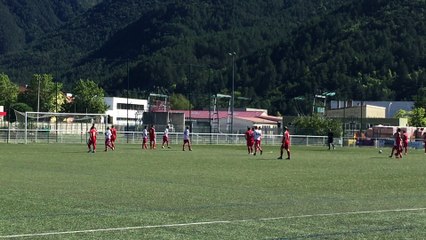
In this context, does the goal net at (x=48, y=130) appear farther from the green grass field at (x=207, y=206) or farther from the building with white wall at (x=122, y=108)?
the building with white wall at (x=122, y=108)

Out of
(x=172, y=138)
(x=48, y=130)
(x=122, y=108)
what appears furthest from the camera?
(x=122, y=108)

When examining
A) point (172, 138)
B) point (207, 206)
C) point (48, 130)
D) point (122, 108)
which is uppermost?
point (122, 108)

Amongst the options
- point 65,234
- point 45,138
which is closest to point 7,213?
point 65,234

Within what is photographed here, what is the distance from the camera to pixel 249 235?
1157cm

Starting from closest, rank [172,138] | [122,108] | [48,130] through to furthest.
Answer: [48,130], [172,138], [122,108]

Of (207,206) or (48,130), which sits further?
(48,130)

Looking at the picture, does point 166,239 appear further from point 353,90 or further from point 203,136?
point 353,90

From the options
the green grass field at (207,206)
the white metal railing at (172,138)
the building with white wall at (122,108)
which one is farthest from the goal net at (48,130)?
the building with white wall at (122,108)

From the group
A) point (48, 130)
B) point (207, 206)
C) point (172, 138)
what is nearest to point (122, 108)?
point (172, 138)

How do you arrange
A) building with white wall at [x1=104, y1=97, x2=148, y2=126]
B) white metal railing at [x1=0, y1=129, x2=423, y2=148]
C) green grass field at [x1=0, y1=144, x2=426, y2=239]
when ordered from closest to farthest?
green grass field at [x1=0, y1=144, x2=426, y2=239] < white metal railing at [x1=0, y1=129, x2=423, y2=148] < building with white wall at [x1=104, y1=97, x2=148, y2=126]

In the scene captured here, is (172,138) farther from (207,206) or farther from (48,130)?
(207,206)

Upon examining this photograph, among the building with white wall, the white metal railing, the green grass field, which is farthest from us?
the building with white wall

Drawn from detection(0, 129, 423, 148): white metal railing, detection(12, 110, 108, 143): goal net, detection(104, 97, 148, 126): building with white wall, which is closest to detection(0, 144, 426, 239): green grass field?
detection(12, 110, 108, 143): goal net

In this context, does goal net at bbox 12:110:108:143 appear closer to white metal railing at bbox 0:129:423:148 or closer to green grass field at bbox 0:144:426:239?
white metal railing at bbox 0:129:423:148
